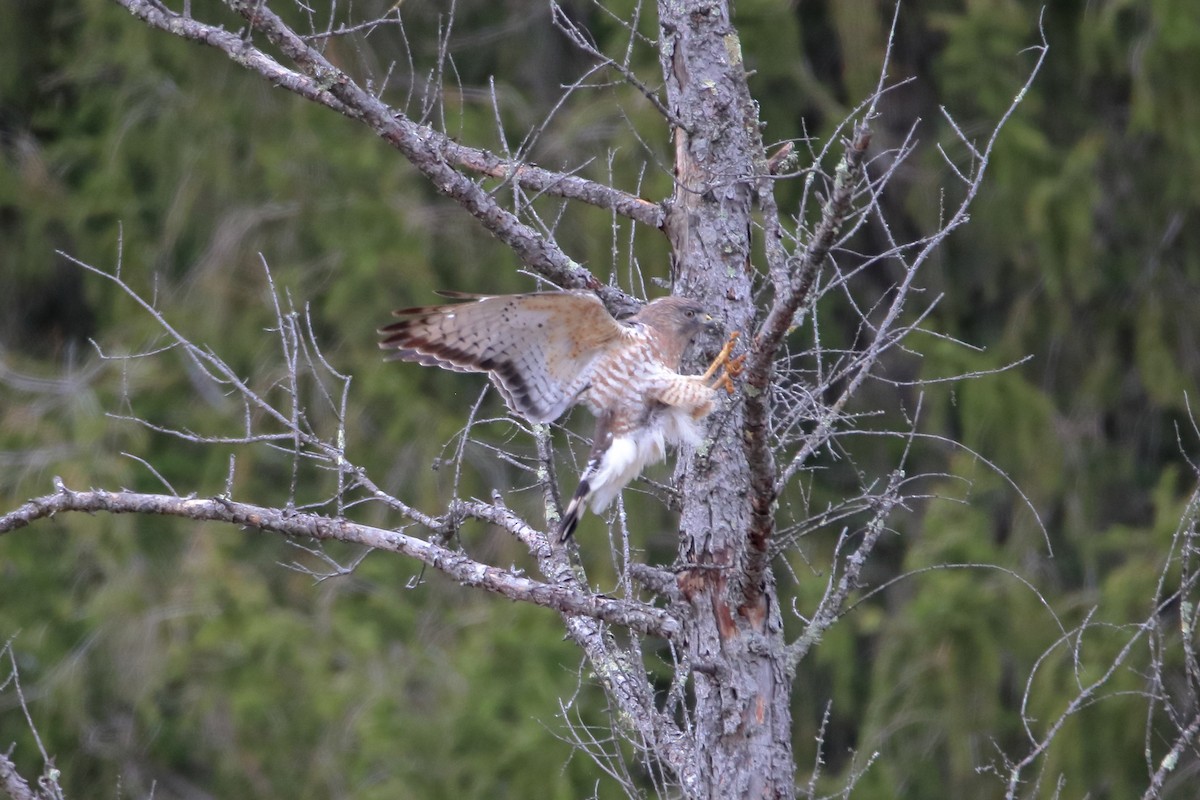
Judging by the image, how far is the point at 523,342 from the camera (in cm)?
378

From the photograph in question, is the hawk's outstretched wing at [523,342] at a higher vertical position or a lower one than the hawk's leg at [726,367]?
lower

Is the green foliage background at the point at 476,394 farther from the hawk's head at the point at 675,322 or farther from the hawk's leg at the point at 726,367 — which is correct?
the hawk's leg at the point at 726,367

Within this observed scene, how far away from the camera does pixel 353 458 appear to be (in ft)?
24.8

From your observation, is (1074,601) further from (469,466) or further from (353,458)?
(353,458)

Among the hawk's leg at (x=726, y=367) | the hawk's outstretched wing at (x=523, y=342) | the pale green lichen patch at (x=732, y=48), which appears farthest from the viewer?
the hawk's outstretched wing at (x=523, y=342)

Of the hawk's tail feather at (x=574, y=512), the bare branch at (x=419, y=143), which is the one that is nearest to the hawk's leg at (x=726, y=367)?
the bare branch at (x=419, y=143)

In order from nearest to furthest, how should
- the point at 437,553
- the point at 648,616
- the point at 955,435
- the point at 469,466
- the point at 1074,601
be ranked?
1. the point at 648,616
2. the point at 437,553
3. the point at 1074,601
4. the point at 469,466
5. the point at 955,435

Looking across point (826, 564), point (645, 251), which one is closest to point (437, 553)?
point (645, 251)

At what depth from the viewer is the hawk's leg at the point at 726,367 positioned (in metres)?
3.40

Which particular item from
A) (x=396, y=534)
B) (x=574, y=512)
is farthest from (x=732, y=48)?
(x=396, y=534)

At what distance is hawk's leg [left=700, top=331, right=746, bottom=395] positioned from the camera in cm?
340

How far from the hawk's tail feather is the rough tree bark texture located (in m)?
0.29

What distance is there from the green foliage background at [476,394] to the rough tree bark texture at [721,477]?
3.04 metres

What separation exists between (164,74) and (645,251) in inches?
140
